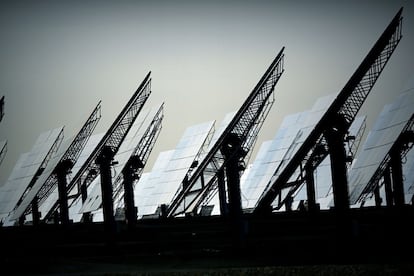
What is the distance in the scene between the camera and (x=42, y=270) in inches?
1127

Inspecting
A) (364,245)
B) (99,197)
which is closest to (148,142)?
(99,197)

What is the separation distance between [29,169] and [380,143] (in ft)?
83.9

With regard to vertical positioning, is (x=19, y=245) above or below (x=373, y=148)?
below

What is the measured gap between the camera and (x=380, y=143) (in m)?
45.4

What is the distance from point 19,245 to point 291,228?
13712 millimetres

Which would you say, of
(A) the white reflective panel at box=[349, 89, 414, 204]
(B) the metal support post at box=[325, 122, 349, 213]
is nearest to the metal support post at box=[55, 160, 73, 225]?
(A) the white reflective panel at box=[349, 89, 414, 204]

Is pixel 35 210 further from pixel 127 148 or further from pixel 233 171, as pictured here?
pixel 233 171

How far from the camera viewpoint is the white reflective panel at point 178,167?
2124 inches

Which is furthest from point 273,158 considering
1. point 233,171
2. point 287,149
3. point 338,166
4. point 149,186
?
point 338,166

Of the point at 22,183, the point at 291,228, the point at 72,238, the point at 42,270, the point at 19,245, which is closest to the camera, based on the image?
the point at 42,270

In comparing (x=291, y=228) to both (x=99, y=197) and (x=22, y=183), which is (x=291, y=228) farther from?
(x=22, y=183)

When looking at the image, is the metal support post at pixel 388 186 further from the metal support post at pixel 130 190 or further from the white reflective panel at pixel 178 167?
the metal support post at pixel 130 190

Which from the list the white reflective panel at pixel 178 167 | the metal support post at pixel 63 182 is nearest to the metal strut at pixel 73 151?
the metal support post at pixel 63 182

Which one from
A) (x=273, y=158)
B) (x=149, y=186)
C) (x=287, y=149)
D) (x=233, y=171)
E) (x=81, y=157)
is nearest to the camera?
(x=233, y=171)
